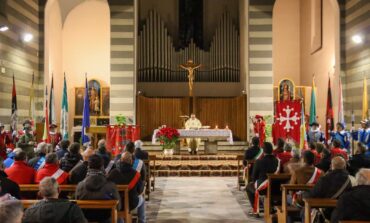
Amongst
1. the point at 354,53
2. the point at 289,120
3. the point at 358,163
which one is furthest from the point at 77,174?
the point at 354,53

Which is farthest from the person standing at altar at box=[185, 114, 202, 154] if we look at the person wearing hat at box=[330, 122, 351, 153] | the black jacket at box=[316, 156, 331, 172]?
the black jacket at box=[316, 156, 331, 172]

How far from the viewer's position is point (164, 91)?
2211cm

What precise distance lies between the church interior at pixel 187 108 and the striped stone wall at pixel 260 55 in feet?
0.12

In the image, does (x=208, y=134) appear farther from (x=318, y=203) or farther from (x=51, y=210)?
(x=51, y=210)

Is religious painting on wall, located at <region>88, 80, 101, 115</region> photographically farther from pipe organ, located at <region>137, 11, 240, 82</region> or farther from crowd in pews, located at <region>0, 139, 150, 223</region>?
crowd in pews, located at <region>0, 139, 150, 223</region>

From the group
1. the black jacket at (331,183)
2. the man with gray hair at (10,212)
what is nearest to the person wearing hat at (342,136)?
the black jacket at (331,183)

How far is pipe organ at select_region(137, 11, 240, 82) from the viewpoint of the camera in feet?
71.5

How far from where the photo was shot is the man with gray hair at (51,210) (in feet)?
14.4

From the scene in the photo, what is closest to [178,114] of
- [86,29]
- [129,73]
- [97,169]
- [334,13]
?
[129,73]

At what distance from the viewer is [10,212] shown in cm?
319

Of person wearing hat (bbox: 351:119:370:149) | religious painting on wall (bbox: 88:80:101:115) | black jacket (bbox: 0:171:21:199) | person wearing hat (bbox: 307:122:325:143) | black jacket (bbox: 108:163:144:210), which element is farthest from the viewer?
religious painting on wall (bbox: 88:80:101:115)

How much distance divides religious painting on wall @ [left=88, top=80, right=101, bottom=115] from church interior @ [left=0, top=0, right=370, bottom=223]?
0.04 metres

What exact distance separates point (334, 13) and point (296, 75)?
512 cm

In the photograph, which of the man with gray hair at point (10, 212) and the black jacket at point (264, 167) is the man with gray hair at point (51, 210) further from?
the black jacket at point (264, 167)
